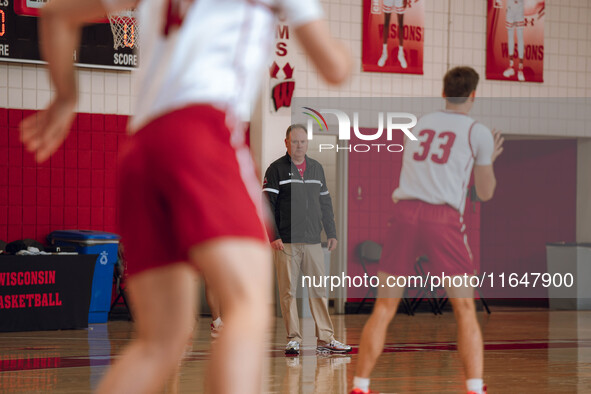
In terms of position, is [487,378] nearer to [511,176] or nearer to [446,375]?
[446,375]

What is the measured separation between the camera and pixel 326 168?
1328 centimetres

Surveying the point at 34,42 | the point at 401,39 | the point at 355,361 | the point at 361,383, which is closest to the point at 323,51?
the point at 361,383

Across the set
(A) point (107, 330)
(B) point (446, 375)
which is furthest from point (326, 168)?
(B) point (446, 375)

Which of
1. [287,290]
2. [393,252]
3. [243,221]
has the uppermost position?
[243,221]

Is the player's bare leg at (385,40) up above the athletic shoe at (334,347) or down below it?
above

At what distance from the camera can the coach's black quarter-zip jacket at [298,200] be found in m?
7.48

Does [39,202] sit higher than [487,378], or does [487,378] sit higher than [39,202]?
[39,202]

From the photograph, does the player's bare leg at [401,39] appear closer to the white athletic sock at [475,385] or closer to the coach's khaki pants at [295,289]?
the coach's khaki pants at [295,289]

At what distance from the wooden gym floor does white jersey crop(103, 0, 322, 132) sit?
3.84 metres

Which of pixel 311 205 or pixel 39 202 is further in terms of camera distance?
pixel 39 202

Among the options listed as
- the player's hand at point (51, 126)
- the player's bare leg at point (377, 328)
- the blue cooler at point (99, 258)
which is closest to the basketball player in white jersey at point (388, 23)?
the blue cooler at point (99, 258)

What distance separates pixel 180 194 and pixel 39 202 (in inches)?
384

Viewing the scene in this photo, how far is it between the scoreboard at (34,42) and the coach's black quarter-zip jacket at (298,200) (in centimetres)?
402

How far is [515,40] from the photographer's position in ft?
44.3
